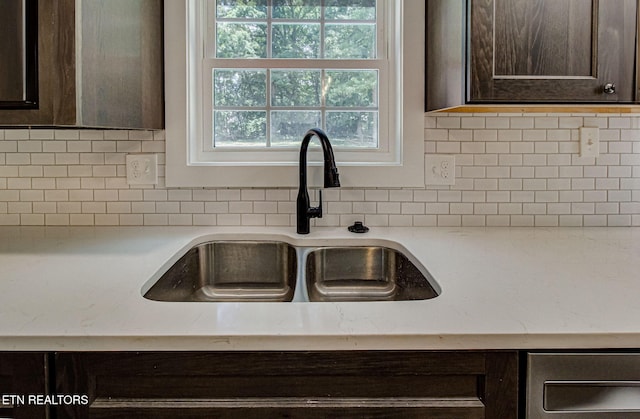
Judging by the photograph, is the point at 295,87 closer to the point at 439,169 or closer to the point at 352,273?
the point at 439,169

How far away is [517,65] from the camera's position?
4.01 feet

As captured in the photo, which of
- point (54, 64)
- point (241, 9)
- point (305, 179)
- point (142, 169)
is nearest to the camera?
point (54, 64)

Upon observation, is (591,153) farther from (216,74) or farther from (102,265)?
(102,265)

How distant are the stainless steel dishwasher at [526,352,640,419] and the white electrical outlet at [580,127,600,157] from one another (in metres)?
1.06

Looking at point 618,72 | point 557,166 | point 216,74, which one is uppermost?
point 216,74

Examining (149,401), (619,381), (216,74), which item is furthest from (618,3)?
(149,401)

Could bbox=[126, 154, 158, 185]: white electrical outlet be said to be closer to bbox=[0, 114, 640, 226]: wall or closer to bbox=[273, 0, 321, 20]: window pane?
bbox=[0, 114, 640, 226]: wall

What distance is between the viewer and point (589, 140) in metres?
1.60

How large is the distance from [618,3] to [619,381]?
1027 millimetres

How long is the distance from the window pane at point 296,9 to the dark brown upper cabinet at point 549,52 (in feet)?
2.10

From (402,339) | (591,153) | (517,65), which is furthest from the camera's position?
(591,153)

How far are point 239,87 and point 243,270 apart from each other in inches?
27.6

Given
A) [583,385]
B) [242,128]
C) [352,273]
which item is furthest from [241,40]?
[583,385]

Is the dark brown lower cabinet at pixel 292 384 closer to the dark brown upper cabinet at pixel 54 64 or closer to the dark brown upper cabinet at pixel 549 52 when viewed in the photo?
the dark brown upper cabinet at pixel 54 64
